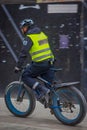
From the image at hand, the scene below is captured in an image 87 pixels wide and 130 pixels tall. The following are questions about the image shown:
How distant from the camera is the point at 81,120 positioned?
316 inches

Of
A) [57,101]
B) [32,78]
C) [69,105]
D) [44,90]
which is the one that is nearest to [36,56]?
[32,78]

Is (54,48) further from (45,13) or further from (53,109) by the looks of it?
(53,109)

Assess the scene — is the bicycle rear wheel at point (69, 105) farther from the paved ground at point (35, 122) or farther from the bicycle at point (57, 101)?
the paved ground at point (35, 122)

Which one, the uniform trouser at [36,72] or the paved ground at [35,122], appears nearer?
the paved ground at [35,122]

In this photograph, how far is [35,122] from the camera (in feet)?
27.5

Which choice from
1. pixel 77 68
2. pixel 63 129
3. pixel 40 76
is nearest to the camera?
pixel 63 129

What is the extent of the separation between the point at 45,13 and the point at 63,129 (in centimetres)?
311

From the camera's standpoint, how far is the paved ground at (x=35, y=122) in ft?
26.2

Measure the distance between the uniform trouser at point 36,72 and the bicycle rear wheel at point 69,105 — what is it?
1.16 feet

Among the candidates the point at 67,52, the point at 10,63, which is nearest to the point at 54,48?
the point at 67,52

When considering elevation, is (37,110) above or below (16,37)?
below

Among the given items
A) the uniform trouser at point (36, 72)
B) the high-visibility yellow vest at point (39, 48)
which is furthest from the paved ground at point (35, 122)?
the high-visibility yellow vest at point (39, 48)

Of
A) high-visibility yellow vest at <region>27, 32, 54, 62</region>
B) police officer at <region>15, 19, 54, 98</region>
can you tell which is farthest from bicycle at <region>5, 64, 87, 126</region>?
high-visibility yellow vest at <region>27, 32, 54, 62</region>

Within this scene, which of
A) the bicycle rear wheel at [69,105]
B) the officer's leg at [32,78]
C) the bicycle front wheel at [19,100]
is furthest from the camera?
the bicycle front wheel at [19,100]
